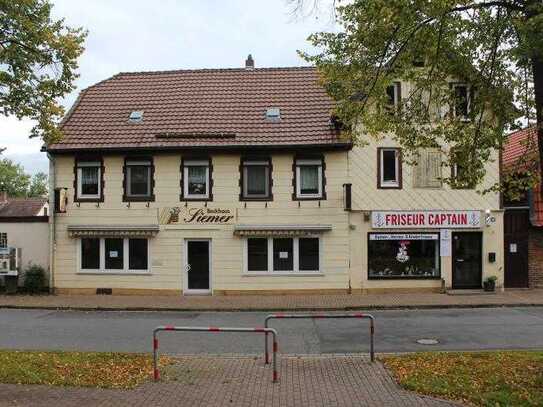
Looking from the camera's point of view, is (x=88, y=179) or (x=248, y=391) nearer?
(x=248, y=391)

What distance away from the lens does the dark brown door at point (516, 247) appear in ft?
74.0

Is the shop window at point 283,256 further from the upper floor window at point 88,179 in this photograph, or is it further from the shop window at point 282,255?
the upper floor window at point 88,179

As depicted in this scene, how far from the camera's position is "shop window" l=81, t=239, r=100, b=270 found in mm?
22516

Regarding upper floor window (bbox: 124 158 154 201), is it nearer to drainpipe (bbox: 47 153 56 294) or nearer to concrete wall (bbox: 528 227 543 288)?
drainpipe (bbox: 47 153 56 294)

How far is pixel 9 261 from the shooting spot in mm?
22297

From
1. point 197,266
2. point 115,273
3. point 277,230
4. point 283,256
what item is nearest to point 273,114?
point 277,230

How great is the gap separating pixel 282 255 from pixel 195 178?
173 inches

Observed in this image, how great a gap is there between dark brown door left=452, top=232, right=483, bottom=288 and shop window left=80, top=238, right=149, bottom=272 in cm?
1160

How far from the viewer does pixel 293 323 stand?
15.5 m

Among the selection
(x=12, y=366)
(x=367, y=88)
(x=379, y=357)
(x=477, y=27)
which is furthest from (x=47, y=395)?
(x=477, y=27)

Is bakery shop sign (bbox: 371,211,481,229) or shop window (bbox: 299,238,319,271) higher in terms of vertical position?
bakery shop sign (bbox: 371,211,481,229)

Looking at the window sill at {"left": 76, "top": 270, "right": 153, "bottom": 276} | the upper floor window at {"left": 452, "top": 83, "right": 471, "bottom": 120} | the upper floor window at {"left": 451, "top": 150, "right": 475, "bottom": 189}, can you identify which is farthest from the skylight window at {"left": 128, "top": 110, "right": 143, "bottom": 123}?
the upper floor window at {"left": 451, "top": 150, "right": 475, "bottom": 189}

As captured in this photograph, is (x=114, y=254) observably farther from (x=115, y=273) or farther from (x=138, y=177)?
(x=138, y=177)

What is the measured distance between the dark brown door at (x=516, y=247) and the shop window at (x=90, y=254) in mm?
15566
